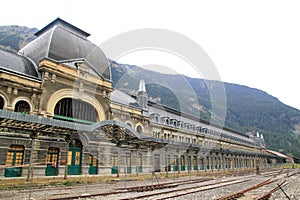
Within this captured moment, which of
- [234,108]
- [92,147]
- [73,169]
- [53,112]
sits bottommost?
[73,169]

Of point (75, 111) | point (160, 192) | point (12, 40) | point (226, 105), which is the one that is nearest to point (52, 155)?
point (75, 111)

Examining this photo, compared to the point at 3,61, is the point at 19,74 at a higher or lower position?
lower

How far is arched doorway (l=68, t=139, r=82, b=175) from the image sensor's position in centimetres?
2280

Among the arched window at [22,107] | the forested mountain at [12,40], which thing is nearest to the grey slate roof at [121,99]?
the arched window at [22,107]

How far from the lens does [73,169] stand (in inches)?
899

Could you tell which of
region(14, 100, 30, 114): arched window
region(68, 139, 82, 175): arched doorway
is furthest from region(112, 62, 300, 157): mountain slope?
region(14, 100, 30, 114): arched window

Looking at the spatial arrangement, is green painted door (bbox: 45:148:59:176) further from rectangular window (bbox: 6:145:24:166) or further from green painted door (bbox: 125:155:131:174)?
green painted door (bbox: 125:155:131:174)

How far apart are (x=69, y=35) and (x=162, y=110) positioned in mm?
22306

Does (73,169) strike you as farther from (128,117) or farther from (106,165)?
(128,117)

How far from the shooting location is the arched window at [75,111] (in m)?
22.7

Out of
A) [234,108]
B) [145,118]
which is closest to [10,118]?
[145,118]

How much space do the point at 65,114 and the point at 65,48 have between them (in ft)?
23.6

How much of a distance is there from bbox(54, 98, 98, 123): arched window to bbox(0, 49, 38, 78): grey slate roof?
12.0ft

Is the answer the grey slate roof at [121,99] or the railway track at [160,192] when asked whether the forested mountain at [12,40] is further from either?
the railway track at [160,192]
